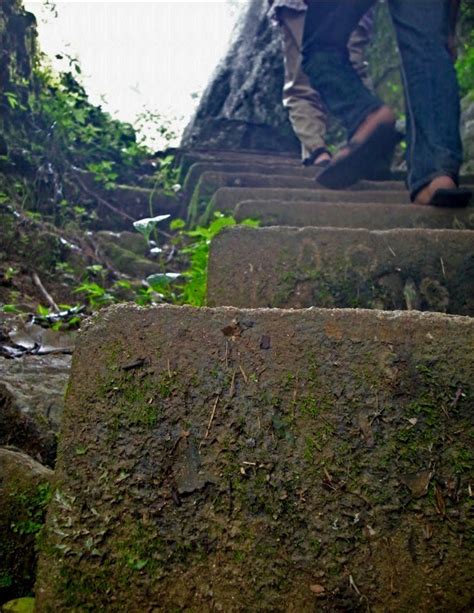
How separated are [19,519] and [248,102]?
4222 millimetres

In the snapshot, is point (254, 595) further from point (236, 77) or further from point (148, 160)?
point (236, 77)

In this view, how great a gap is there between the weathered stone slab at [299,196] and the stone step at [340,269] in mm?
1043

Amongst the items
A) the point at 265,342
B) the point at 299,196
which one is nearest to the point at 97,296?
the point at 299,196

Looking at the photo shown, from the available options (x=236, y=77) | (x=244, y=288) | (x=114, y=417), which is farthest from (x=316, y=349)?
(x=236, y=77)

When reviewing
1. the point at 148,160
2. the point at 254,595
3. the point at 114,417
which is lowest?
the point at 254,595

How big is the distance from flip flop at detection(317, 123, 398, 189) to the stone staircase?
5.04 feet

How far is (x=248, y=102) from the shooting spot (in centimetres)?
458

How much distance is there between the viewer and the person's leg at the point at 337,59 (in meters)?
2.25

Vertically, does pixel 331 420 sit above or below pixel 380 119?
below

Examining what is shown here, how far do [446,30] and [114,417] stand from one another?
1.84m

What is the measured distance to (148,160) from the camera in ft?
14.0

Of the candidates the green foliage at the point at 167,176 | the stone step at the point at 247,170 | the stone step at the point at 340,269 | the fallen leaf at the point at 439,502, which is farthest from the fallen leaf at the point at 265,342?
the green foliage at the point at 167,176

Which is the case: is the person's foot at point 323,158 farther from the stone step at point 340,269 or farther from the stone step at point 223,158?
the stone step at point 340,269

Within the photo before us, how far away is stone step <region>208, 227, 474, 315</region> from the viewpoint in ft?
4.15
